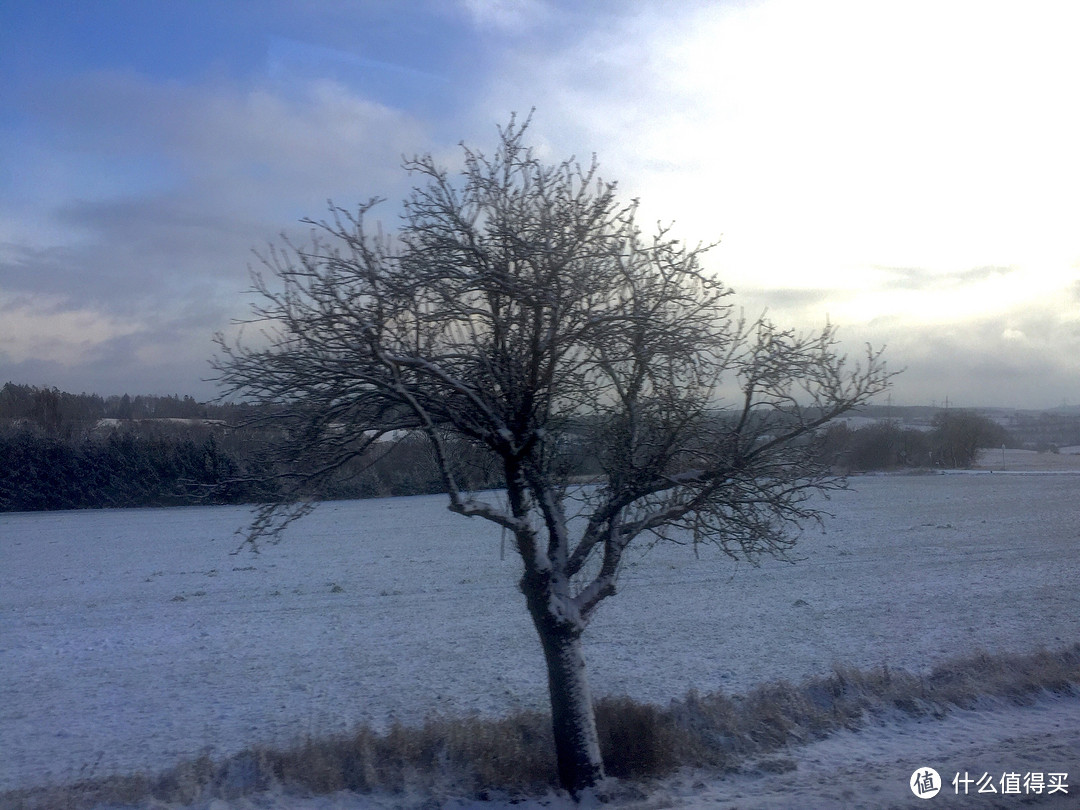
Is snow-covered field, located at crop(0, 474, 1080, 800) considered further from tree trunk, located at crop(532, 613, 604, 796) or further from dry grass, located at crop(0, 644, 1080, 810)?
tree trunk, located at crop(532, 613, 604, 796)

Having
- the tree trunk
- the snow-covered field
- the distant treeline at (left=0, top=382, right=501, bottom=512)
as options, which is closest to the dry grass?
the tree trunk

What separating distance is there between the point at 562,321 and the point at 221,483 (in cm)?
329

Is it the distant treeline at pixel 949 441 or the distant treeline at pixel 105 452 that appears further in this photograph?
the distant treeline at pixel 949 441

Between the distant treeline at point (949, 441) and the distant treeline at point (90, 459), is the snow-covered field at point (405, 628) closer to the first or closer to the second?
the distant treeline at point (90, 459)

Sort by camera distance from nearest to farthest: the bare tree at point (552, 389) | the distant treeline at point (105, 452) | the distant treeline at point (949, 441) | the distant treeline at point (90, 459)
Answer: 1. the bare tree at point (552, 389)
2. the distant treeline at point (105, 452)
3. the distant treeline at point (90, 459)
4. the distant treeline at point (949, 441)

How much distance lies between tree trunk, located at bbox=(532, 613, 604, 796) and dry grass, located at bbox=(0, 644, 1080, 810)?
44cm

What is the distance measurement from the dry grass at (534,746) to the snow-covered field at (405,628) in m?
1.29

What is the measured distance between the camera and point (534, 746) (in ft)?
26.3

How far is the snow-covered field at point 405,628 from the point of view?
10.6 metres

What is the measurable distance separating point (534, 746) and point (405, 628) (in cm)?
862

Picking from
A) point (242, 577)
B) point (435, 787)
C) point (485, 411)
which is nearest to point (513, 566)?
point (242, 577)

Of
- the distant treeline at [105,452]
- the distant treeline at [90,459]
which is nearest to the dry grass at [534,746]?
the distant treeline at [105,452]

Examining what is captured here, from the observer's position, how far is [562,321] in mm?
6363

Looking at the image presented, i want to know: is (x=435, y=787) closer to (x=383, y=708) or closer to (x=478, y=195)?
(x=383, y=708)
